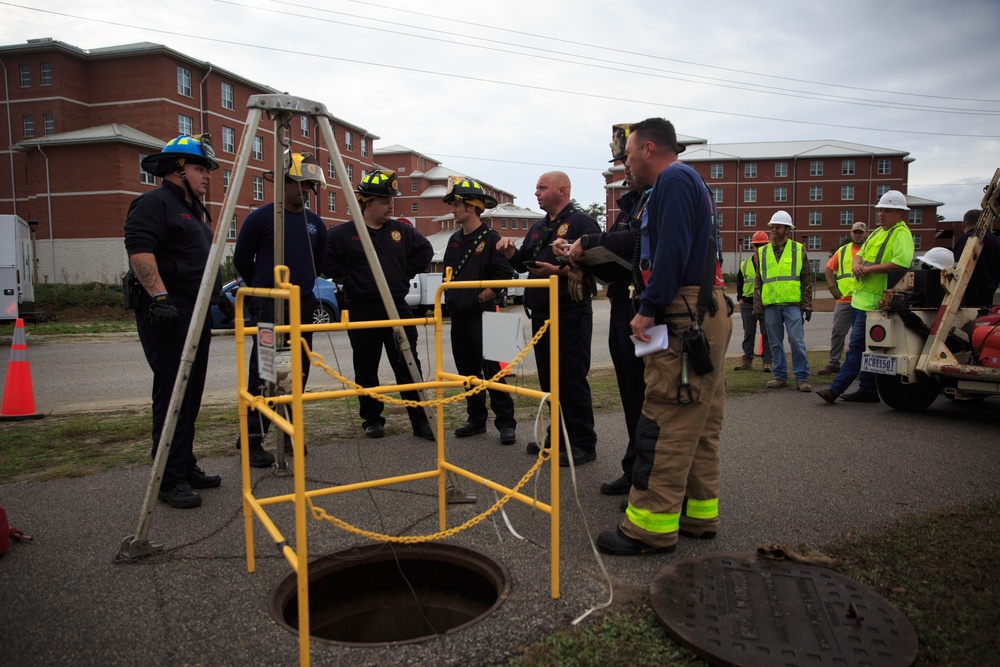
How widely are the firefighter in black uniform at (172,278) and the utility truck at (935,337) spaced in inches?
233

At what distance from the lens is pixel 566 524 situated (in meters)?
3.78

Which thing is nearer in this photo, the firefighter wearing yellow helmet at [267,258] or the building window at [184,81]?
the firefighter wearing yellow helmet at [267,258]

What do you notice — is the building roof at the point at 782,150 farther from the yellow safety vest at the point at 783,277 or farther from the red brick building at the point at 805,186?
the yellow safety vest at the point at 783,277

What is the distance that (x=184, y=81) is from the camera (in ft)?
146

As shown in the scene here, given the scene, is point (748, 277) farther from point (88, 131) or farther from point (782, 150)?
point (782, 150)

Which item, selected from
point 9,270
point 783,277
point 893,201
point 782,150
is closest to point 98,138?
point 9,270

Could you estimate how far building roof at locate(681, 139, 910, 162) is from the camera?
70.4m

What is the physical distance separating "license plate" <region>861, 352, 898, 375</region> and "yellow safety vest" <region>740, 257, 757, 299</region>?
124 inches

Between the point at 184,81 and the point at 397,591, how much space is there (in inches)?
1931

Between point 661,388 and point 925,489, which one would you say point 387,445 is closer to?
point 661,388

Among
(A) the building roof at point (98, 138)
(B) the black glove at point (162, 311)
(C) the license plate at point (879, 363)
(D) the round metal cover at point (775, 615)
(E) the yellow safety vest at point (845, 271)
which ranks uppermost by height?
(A) the building roof at point (98, 138)

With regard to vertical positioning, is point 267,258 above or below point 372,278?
above

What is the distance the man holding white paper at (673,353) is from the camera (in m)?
3.30

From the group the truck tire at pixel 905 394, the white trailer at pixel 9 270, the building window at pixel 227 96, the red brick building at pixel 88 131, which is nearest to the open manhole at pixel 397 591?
the truck tire at pixel 905 394
